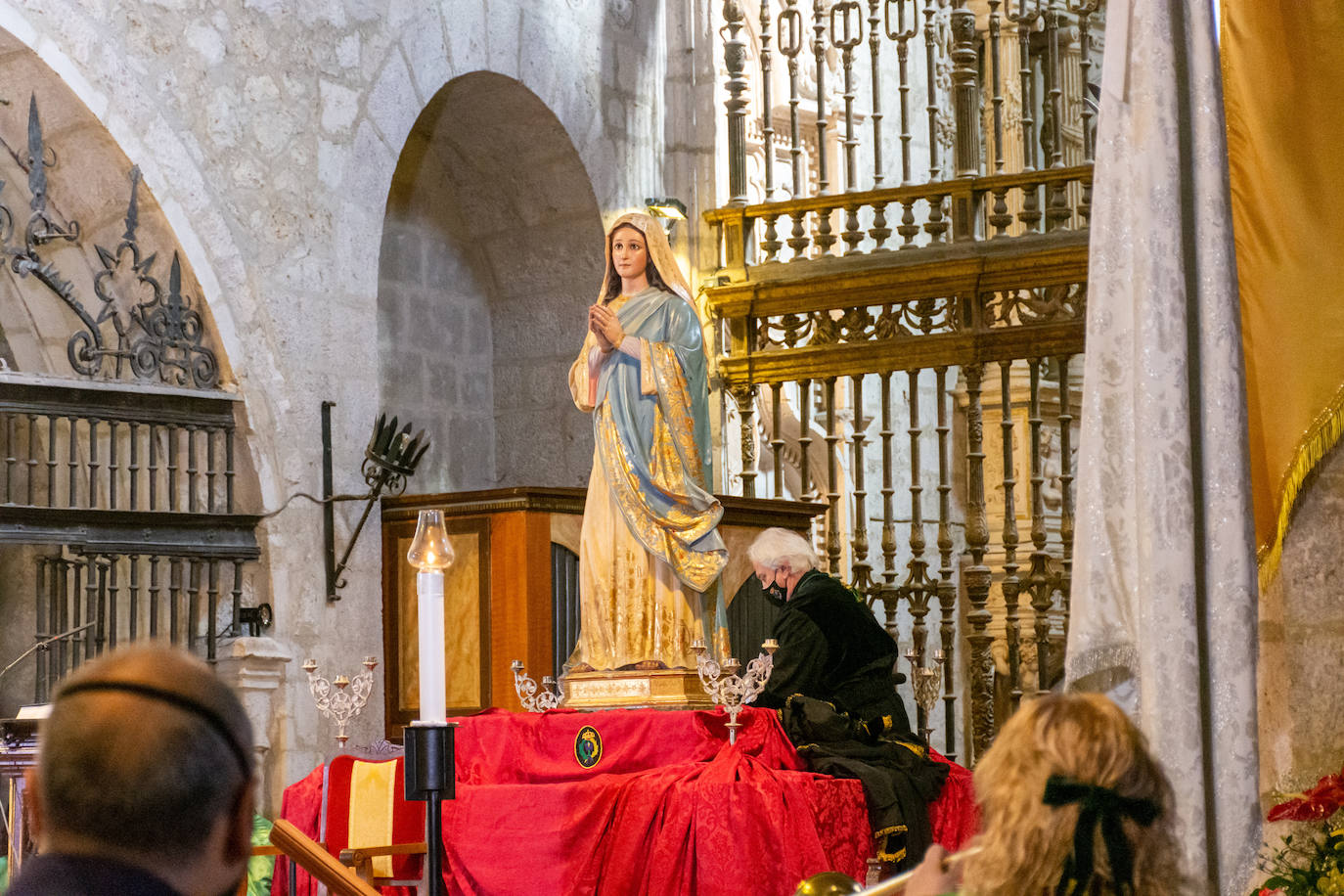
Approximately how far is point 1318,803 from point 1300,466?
2.08ft

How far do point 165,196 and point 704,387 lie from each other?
242 cm

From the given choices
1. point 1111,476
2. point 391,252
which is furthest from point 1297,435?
point 391,252

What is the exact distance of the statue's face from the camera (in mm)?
6762

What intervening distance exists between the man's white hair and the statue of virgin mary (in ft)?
0.85

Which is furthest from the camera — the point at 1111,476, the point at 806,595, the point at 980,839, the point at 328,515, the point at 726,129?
the point at 726,129

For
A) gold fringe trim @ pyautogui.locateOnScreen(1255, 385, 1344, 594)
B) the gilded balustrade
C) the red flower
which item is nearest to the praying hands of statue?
the gilded balustrade

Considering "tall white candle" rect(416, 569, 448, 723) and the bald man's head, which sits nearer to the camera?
the bald man's head

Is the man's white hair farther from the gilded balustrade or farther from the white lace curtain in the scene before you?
the white lace curtain

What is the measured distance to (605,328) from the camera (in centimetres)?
651

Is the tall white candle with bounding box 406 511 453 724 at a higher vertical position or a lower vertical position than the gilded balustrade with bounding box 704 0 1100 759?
lower

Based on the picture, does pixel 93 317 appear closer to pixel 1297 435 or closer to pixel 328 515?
pixel 328 515

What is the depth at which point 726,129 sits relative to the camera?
10.7 meters

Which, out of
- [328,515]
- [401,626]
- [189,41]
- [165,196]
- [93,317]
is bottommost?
[401,626]

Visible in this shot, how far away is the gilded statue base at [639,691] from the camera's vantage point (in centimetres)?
622
